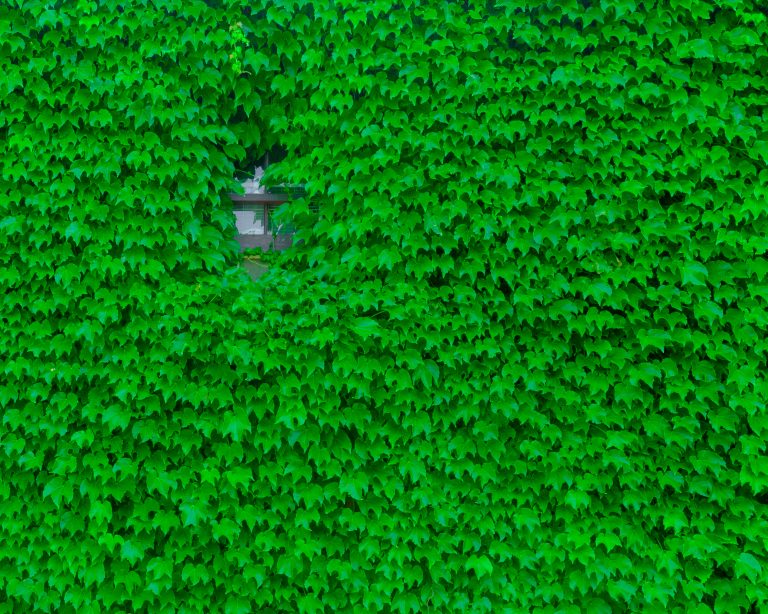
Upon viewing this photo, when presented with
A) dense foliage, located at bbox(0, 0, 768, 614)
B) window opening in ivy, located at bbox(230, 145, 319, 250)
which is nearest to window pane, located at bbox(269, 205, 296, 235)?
window opening in ivy, located at bbox(230, 145, 319, 250)

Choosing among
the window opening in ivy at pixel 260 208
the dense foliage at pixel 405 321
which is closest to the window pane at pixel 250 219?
the window opening in ivy at pixel 260 208

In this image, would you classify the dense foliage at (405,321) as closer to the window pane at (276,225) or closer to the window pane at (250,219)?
the window pane at (276,225)

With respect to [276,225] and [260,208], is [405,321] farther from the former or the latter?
[260,208]

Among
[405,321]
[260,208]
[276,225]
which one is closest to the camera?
[405,321]

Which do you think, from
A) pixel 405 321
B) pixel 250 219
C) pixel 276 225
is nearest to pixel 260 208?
pixel 250 219

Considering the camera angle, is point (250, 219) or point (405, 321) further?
point (250, 219)

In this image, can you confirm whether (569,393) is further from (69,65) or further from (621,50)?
(69,65)

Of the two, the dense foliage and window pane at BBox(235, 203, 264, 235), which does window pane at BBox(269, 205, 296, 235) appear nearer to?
window pane at BBox(235, 203, 264, 235)

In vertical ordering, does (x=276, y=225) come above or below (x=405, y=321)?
above

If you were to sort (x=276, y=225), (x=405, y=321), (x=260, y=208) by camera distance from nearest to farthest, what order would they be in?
(x=405, y=321) < (x=276, y=225) < (x=260, y=208)
